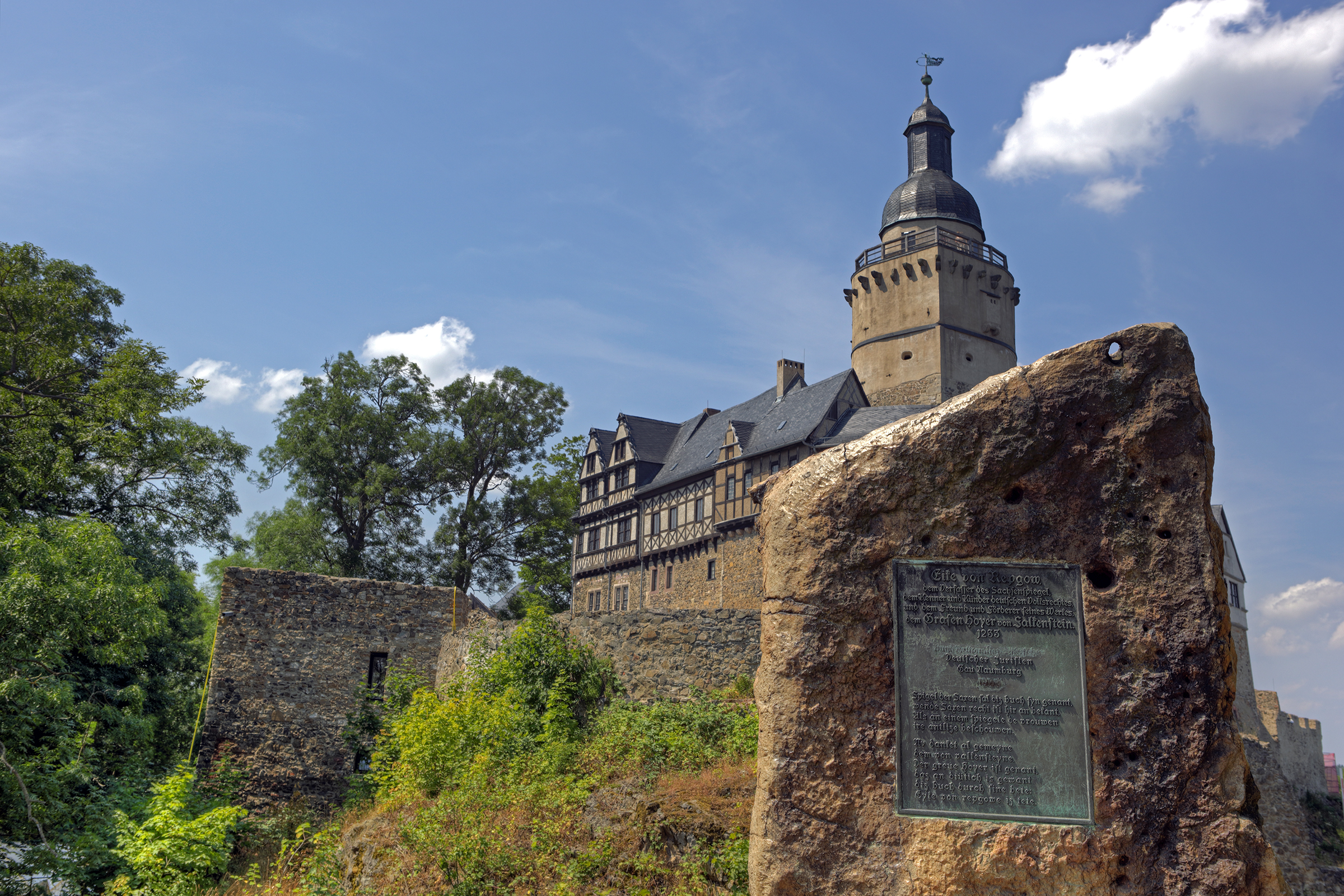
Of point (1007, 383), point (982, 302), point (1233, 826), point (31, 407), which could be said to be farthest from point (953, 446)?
point (982, 302)

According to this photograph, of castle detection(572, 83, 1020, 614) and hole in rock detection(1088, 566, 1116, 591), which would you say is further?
castle detection(572, 83, 1020, 614)

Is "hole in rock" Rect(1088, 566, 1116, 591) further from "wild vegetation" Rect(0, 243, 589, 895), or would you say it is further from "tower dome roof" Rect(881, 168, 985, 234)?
"tower dome roof" Rect(881, 168, 985, 234)

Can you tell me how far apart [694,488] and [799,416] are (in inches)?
198

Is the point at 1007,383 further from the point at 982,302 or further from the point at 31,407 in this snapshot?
Answer: the point at 982,302

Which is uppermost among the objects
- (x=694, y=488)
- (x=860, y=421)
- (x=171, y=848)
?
(x=860, y=421)

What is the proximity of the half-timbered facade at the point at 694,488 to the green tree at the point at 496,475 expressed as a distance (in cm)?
396

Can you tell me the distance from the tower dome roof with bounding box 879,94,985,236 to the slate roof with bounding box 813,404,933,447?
11016 mm

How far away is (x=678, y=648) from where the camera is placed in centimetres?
1273

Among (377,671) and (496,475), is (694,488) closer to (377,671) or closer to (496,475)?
(496,475)

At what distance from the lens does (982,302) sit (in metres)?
37.7

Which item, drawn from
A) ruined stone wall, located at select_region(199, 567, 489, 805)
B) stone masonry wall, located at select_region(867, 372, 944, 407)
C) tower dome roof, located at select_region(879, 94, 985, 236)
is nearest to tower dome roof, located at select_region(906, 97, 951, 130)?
tower dome roof, located at select_region(879, 94, 985, 236)

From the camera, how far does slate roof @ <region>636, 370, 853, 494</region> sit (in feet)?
105

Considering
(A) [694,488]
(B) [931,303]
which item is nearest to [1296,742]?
(B) [931,303]

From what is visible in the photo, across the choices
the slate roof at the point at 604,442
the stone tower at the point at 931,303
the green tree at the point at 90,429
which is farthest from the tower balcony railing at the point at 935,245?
the green tree at the point at 90,429
